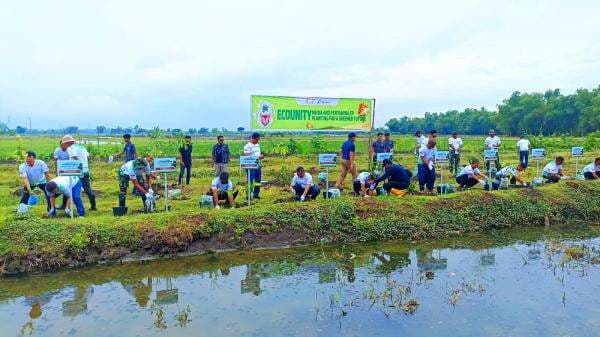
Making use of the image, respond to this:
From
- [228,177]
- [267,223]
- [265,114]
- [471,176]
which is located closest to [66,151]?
[228,177]

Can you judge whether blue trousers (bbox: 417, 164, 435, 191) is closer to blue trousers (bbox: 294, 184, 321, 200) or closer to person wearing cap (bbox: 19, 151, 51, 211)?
blue trousers (bbox: 294, 184, 321, 200)

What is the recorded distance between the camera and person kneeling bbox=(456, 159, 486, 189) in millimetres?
13930

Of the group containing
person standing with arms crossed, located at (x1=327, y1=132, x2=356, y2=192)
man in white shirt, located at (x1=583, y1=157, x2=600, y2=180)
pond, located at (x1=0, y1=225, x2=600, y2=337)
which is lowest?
pond, located at (x1=0, y1=225, x2=600, y2=337)

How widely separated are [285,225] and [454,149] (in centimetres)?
891

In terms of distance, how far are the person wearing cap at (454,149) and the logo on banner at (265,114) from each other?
622 centimetres

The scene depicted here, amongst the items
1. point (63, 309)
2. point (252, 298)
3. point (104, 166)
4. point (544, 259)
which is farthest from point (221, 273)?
point (104, 166)

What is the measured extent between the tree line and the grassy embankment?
47.2 meters

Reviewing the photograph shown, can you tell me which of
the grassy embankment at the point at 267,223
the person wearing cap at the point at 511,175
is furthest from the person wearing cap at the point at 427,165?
the person wearing cap at the point at 511,175

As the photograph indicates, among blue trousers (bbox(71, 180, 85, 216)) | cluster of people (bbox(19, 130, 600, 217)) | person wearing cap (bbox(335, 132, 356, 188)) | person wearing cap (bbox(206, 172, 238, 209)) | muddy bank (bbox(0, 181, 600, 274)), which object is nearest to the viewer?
muddy bank (bbox(0, 181, 600, 274))

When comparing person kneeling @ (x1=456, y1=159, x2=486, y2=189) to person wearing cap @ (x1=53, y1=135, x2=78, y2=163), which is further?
person kneeling @ (x1=456, y1=159, x2=486, y2=189)

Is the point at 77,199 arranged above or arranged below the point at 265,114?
below

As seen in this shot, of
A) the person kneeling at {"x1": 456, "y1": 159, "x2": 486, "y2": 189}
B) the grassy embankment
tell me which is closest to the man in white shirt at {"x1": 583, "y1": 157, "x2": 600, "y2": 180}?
the grassy embankment

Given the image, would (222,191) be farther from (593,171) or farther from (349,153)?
(593,171)

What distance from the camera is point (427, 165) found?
533 inches
